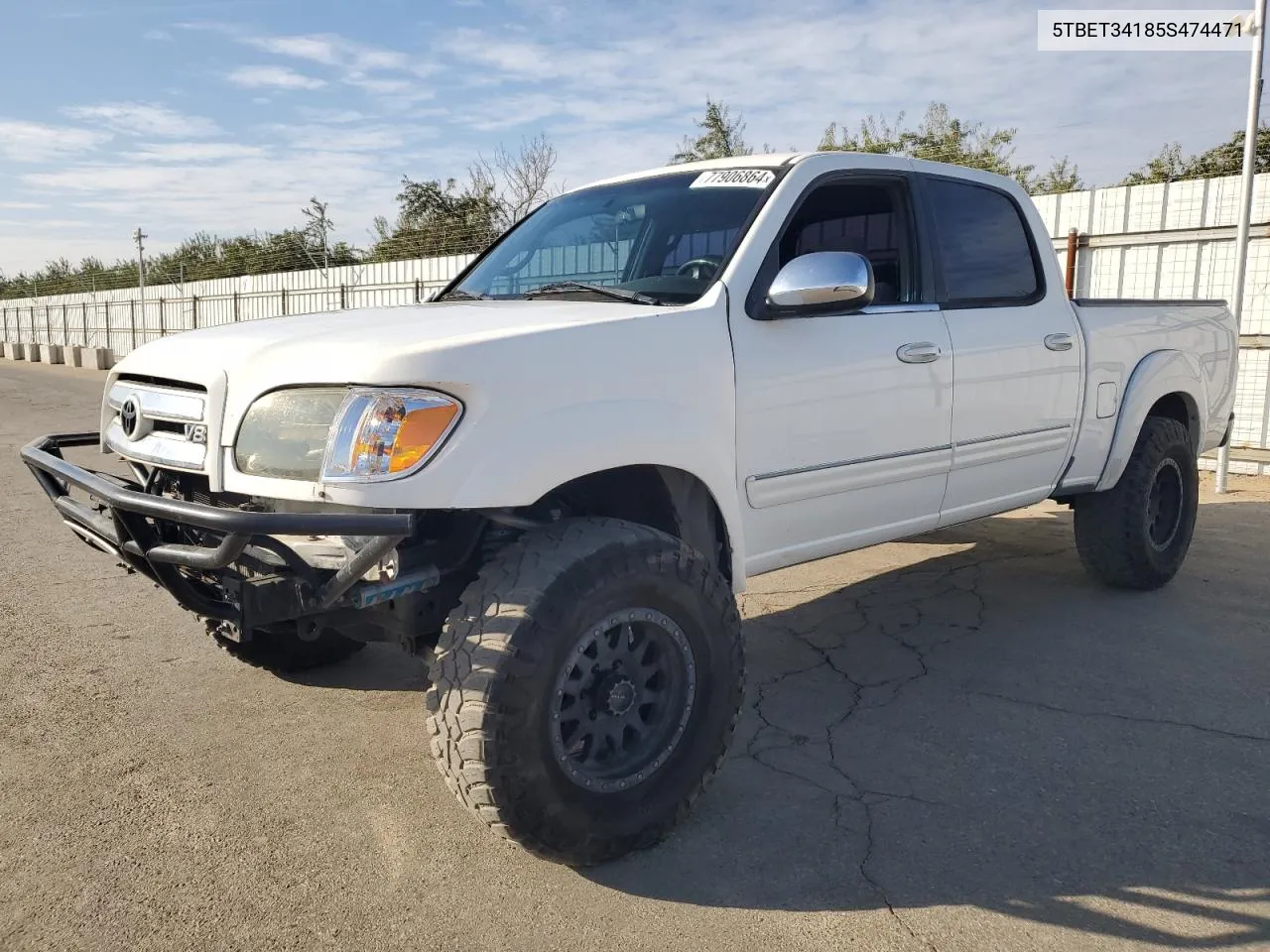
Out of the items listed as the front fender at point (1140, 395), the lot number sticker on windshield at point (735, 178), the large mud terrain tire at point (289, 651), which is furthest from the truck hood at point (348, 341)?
the front fender at point (1140, 395)

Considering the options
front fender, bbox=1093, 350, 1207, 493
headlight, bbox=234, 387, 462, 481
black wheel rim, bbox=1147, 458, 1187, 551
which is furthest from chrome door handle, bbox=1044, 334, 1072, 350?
headlight, bbox=234, 387, 462, 481

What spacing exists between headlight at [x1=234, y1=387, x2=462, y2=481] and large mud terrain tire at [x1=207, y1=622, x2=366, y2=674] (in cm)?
143

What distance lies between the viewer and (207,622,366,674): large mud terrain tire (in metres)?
3.87

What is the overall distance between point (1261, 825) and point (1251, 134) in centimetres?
611

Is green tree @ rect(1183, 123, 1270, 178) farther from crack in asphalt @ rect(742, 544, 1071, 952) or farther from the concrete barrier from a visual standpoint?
the concrete barrier

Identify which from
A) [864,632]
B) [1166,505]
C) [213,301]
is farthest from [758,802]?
[213,301]

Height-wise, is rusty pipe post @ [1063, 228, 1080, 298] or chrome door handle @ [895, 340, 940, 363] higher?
rusty pipe post @ [1063, 228, 1080, 298]

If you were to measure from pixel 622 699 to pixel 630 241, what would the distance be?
71.4 inches

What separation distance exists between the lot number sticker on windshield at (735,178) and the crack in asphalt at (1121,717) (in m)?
2.13

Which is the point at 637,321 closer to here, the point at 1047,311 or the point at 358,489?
the point at 358,489

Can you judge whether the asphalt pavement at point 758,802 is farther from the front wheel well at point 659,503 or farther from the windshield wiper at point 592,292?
the windshield wiper at point 592,292

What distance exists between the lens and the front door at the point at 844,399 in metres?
3.19

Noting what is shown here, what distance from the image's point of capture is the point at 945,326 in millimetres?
3838

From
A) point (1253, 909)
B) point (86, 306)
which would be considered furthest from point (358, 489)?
point (86, 306)
